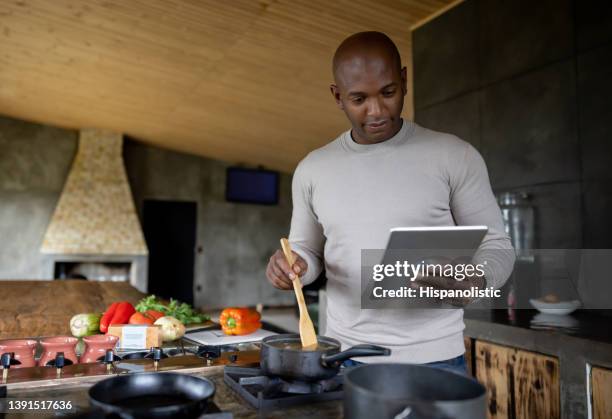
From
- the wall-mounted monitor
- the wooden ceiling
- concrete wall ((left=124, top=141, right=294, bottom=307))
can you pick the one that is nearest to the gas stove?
the wooden ceiling

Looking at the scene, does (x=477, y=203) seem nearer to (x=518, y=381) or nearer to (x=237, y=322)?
(x=237, y=322)

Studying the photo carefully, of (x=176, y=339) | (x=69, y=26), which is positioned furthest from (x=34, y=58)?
(x=176, y=339)

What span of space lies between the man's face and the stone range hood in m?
8.47

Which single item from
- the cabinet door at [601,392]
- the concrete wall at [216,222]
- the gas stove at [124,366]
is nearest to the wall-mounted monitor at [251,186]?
the concrete wall at [216,222]

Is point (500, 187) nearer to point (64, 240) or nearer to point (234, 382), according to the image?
point (234, 382)

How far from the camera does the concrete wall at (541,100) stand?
2.79 metres

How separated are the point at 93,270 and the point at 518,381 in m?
8.72

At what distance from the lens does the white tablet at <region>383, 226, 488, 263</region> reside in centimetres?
109

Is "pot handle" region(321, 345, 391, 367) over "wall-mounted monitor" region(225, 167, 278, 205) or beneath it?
beneath

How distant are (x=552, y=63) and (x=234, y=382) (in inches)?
115

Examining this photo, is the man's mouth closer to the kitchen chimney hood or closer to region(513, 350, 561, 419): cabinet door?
region(513, 350, 561, 419): cabinet door

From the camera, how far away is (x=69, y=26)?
16.5ft

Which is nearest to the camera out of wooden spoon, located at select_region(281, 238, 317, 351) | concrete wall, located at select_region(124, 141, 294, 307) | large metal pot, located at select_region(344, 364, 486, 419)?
large metal pot, located at select_region(344, 364, 486, 419)

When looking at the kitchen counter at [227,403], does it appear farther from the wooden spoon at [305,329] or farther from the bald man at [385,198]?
the bald man at [385,198]
